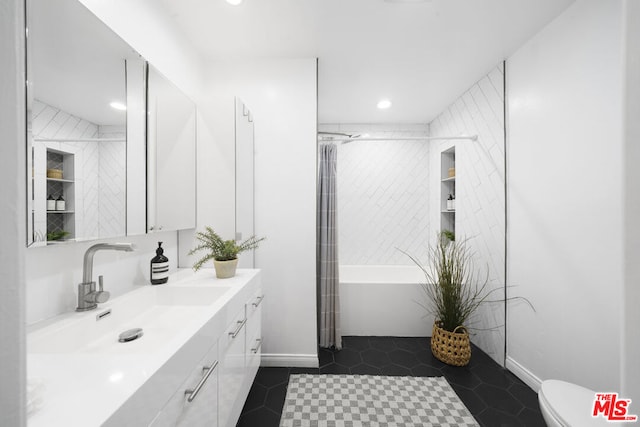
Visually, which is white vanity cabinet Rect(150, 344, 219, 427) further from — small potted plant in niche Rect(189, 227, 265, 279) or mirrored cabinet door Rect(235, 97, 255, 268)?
mirrored cabinet door Rect(235, 97, 255, 268)

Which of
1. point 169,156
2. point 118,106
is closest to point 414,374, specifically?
point 169,156

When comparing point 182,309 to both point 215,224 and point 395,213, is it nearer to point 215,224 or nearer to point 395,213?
point 215,224

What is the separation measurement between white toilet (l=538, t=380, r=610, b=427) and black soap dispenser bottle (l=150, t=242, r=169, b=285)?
1.98 metres

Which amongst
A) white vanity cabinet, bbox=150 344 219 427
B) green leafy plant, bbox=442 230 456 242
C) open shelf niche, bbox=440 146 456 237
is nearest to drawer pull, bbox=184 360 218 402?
white vanity cabinet, bbox=150 344 219 427

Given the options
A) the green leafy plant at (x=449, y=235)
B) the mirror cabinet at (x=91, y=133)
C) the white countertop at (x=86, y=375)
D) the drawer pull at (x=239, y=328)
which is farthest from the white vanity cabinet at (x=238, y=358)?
the green leafy plant at (x=449, y=235)

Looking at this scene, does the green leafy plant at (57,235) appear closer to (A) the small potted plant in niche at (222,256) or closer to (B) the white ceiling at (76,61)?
(B) the white ceiling at (76,61)

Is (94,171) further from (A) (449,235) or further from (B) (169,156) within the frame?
(A) (449,235)

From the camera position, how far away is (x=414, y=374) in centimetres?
215

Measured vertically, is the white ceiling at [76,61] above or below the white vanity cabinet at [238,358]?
above

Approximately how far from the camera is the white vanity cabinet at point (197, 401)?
0.83 meters

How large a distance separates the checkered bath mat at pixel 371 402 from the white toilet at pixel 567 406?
60 centimetres

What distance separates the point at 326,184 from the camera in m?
2.55

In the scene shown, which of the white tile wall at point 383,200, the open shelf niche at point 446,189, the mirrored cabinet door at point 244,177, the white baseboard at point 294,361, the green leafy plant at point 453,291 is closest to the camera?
the mirrored cabinet door at point 244,177

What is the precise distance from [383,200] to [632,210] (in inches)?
136
